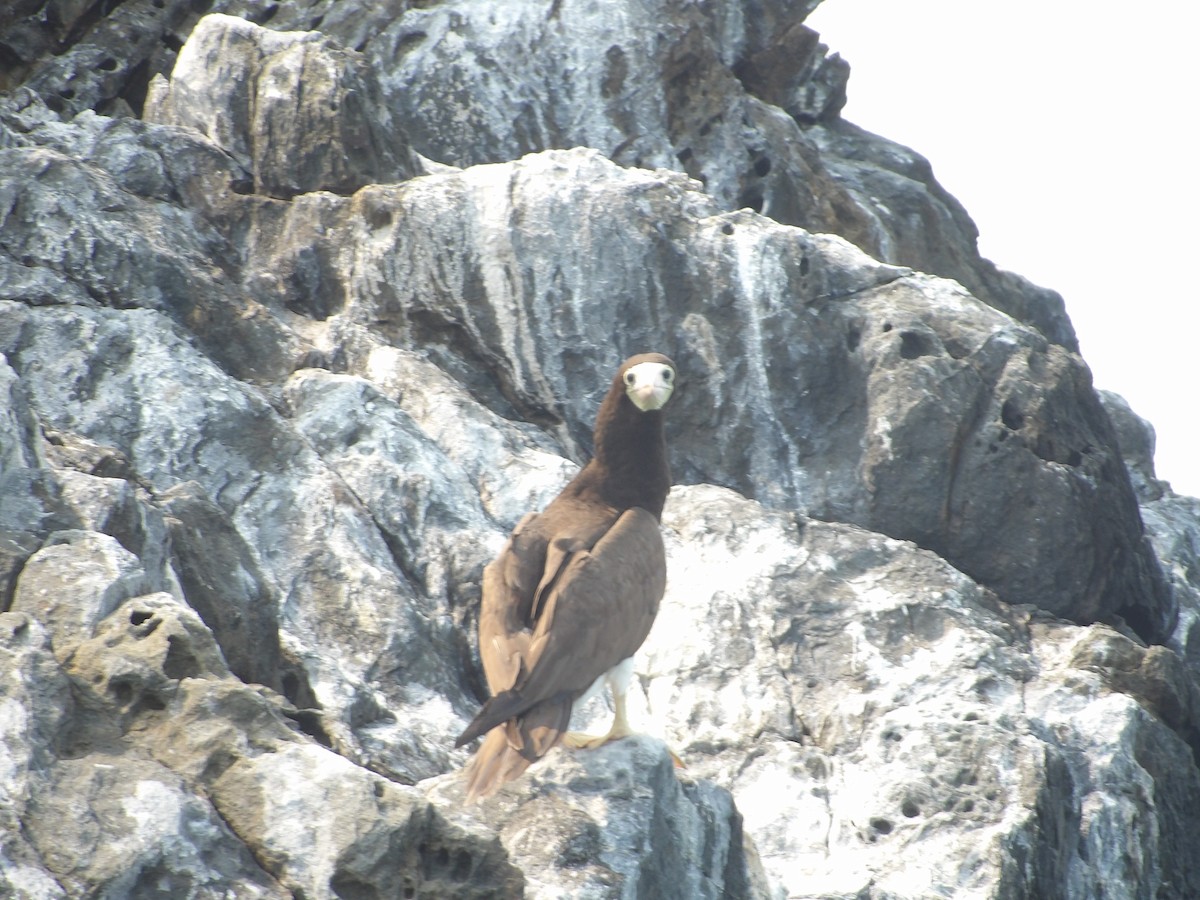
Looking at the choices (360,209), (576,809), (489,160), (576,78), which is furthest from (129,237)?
(576,809)

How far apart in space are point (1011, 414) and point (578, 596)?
→ 18.7 ft

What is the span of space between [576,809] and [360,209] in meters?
8.21

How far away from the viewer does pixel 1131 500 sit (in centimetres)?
1271

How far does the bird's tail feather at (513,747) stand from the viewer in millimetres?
6926

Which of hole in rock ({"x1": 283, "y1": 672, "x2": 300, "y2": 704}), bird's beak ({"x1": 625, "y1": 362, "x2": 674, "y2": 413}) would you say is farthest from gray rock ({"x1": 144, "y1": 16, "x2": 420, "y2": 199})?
hole in rock ({"x1": 283, "y1": 672, "x2": 300, "y2": 704})

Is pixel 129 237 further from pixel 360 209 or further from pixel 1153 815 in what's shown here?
pixel 1153 815

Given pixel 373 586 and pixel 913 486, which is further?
pixel 913 486

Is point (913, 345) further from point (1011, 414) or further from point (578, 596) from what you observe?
point (578, 596)

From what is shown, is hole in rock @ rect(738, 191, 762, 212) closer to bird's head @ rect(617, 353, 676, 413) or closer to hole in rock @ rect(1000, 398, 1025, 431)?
hole in rock @ rect(1000, 398, 1025, 431)

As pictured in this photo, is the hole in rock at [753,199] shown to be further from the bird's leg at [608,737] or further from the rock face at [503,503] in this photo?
the bird's leg at [608,737]

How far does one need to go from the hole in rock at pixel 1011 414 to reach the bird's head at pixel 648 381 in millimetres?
3839

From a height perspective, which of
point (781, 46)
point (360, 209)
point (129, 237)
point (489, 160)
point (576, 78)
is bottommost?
point (129, 237)

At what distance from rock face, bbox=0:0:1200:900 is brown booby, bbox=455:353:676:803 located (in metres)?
0.26

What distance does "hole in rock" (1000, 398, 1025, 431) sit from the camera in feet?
40.1
